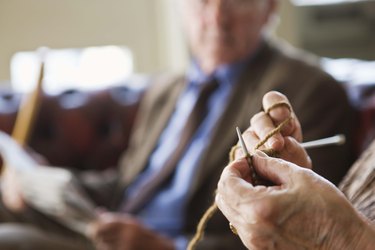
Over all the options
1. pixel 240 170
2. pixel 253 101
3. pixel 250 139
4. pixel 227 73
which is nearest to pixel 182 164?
pixel 227 73

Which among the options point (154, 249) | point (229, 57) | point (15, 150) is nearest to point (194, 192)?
point (154, 249)

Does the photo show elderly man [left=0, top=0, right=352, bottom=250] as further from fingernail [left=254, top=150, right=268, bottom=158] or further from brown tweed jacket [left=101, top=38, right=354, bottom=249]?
fingernail [left=254, top=150, right=268, bottom=158]

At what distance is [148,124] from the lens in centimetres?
144

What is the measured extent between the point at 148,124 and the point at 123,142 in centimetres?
14

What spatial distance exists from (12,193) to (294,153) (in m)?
0.80

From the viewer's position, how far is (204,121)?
124 centimetres

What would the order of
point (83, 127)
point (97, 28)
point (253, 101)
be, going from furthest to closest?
point (97, 28) → point (83, 127) → point (253, 101)

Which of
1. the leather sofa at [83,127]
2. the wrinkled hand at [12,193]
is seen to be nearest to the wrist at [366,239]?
the wrinkled hand at [12,193]

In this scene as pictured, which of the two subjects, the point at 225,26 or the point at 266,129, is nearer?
the point at 266,129

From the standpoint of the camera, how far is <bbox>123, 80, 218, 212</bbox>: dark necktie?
124 centimetres

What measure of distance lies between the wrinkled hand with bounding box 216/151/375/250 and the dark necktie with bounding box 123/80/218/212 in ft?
2.44

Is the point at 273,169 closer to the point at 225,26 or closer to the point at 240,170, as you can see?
the point at 240,170

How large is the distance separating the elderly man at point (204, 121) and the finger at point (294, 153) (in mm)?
342

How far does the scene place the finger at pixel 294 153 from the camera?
60cm
